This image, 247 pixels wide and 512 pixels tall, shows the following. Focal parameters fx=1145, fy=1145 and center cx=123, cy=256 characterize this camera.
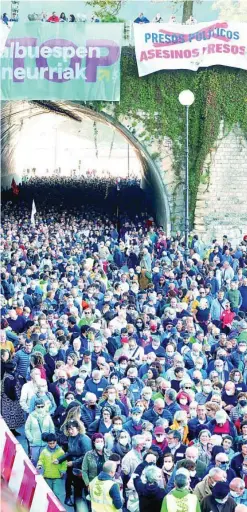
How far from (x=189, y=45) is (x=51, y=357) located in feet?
57.7

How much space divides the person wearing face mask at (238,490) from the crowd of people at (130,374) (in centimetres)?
2

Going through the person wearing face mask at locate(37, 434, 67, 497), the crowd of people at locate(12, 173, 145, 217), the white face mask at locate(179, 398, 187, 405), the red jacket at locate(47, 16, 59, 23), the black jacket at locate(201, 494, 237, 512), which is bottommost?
the person wearing face mask at locate(37, 434, 67, 497)

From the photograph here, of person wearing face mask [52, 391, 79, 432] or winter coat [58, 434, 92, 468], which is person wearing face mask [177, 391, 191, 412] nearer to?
person wearing face mask [52, 391, 79, 432]

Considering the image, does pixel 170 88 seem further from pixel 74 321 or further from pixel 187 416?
pixel 187 416

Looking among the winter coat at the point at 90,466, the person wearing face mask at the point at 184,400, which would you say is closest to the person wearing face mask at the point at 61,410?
the person wearing face mask at the point at 184,400

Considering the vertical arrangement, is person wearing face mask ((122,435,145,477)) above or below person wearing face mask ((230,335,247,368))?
below

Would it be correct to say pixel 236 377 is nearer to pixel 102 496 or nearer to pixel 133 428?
pixel 133 428

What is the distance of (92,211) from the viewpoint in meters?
43.0

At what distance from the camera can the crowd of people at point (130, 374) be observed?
439 inches

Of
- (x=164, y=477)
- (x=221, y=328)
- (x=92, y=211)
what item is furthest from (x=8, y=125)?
(x=164, y=477)

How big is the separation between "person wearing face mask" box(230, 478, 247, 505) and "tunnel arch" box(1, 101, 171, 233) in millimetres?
22689

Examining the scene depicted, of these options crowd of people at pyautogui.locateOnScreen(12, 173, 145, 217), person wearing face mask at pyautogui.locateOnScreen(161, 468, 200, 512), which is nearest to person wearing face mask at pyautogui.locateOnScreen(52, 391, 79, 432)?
person wearing face mask at pyautogui.locateOnScreen(161, 468, 200, 512)

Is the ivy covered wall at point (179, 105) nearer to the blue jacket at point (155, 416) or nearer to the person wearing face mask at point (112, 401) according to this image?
the person wearing face mask at point (112, 401)

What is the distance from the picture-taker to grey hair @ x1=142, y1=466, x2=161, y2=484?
10.7 m
